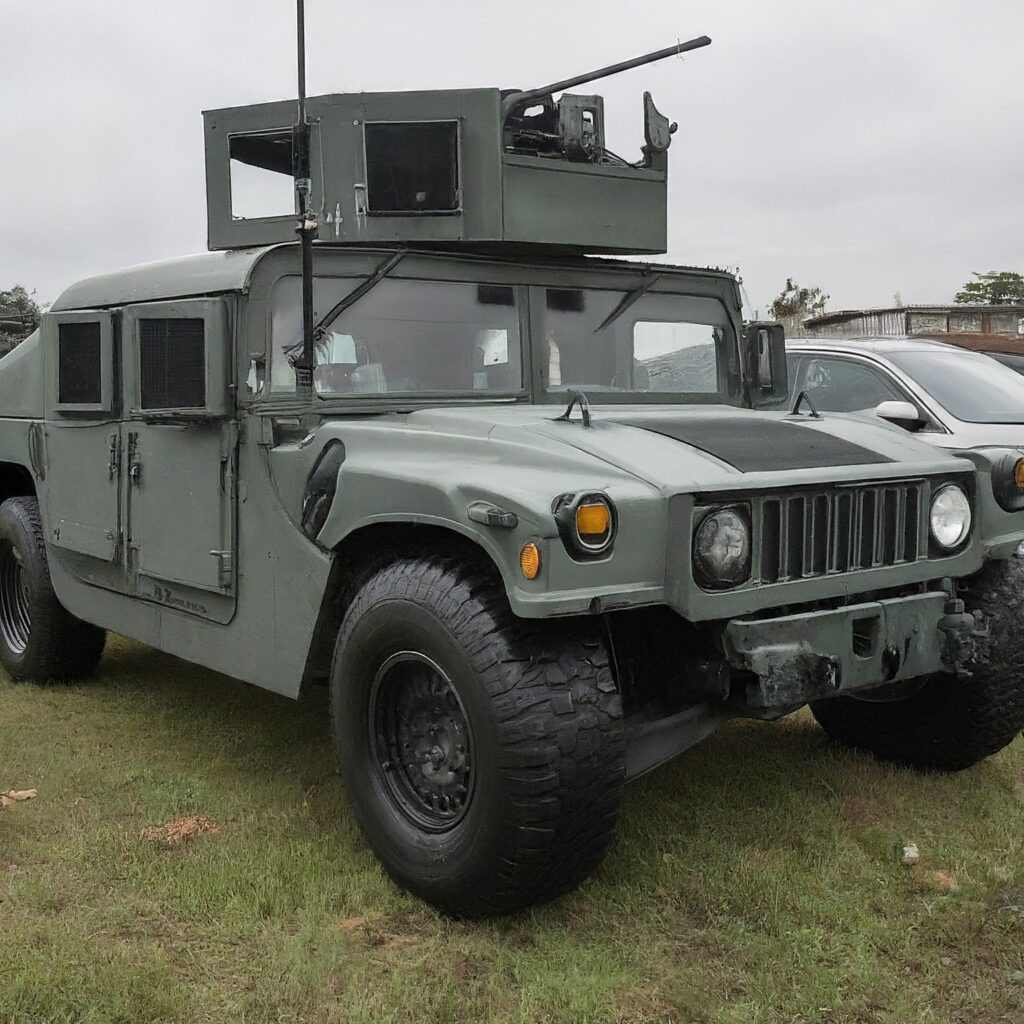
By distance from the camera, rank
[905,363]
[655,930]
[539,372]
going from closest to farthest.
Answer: [655,930] → [539,372] → [905,363]

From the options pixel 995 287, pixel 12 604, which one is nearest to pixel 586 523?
pixel 12 604

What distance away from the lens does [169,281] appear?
4348mm

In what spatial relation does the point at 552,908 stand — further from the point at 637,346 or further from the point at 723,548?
the point at 637,346

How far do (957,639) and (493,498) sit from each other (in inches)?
57.8

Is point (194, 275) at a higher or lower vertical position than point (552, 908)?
higher

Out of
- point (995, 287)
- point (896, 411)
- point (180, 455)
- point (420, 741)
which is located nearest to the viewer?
point (420, 741)

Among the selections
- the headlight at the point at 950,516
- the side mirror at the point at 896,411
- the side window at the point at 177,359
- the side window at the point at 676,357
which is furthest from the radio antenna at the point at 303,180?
the side mirror at the point at 896,411

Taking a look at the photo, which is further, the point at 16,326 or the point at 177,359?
the point at 16,326

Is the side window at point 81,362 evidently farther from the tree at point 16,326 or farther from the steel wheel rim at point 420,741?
the steel wheel rim at point 420,741

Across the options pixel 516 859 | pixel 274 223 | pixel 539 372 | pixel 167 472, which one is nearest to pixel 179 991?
pixel 516 859

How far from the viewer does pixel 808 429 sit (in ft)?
12.4

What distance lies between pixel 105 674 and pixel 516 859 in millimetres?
3558

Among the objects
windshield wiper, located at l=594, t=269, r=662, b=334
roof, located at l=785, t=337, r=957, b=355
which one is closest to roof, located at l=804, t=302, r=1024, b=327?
roof, located at l=785, t=337, r=957, b=355

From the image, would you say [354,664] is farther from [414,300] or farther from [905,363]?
[905,363]
